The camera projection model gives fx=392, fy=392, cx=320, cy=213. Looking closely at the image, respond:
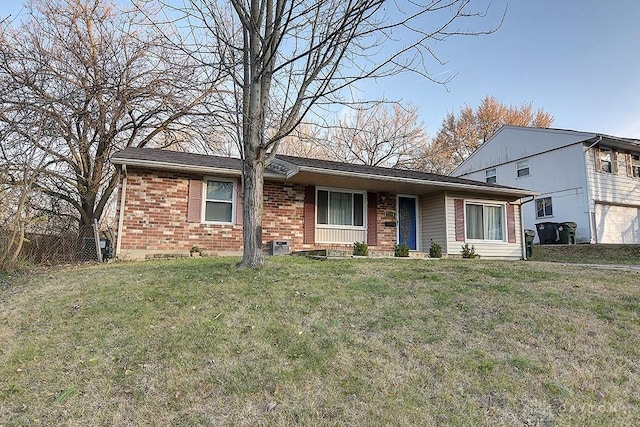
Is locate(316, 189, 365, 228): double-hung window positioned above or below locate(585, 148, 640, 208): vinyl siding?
below

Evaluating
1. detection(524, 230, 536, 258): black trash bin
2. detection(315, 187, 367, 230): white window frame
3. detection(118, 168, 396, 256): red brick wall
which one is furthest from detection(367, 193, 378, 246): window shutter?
detection(524, 230, 536, 258): black trash bin

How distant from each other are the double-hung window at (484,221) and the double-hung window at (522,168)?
682 centimetres

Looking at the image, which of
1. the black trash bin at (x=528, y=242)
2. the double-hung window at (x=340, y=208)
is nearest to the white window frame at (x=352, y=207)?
the double-hung window at (x=340, y=208)

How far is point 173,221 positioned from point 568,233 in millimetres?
14960

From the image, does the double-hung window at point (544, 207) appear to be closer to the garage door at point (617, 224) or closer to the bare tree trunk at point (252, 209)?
the garage door at point (617, 224)

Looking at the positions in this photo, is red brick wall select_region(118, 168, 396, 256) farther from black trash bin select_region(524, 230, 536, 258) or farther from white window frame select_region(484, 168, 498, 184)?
white window frame select_region(484, 168, 498, 184)

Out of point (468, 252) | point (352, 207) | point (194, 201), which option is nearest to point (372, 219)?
point (352, 207)

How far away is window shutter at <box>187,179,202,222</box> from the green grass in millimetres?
4307

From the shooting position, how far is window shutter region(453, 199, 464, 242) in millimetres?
12453

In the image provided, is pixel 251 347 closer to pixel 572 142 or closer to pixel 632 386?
pixel 632 386

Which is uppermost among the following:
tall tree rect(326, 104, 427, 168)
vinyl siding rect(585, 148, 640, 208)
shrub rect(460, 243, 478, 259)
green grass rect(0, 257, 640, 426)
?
tall tree rect(326, 104, 427, 168)

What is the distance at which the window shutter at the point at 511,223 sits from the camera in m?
13.3

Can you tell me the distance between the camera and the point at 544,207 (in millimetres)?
17781

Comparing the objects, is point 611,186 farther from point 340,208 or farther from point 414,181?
point 340,208
